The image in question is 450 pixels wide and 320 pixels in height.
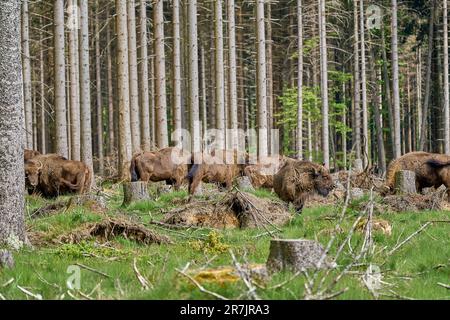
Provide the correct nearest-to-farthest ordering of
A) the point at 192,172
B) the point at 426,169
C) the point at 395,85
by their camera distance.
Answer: the point at 426,169 → the point at 192,172 → the point at 395,85

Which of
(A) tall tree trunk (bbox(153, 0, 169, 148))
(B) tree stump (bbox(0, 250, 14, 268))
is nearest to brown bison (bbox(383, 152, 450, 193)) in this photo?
(A) tall tree trunk (bbox(153, 0, 169, 148))

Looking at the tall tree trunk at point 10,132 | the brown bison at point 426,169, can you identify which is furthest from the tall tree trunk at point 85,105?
the tall tree trunk at point 10,132

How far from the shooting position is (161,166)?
21469mm

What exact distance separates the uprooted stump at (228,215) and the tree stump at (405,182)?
373 centimetres

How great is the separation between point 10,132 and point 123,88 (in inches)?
510

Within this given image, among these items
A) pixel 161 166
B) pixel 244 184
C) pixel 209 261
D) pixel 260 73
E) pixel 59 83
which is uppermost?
pixel 260 73

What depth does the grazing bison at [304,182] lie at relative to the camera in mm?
15242

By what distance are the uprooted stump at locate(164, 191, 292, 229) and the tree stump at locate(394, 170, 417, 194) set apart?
3.73 m

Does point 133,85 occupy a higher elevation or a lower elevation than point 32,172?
higher

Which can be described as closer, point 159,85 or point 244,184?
point 244,184

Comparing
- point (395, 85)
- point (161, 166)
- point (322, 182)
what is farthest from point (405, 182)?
point (395, 85)

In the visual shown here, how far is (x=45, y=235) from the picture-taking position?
1168 centimetres

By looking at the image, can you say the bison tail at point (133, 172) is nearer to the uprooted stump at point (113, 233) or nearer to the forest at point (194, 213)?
the forest at point (194, 213)

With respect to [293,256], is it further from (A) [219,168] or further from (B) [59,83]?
(B) [59,83]
